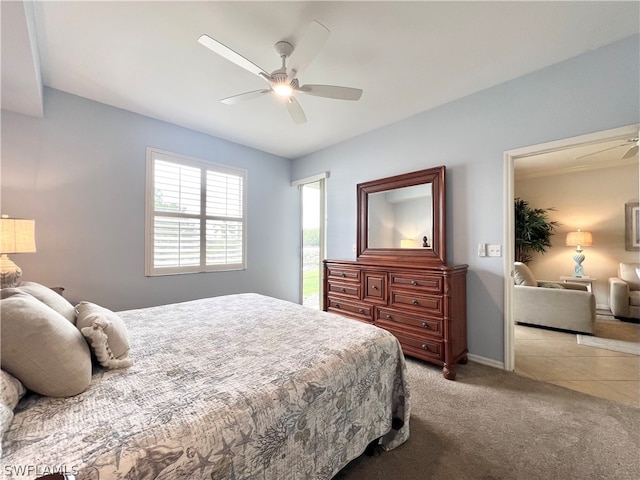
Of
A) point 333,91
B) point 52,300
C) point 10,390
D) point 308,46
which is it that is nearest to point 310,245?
point 333,91

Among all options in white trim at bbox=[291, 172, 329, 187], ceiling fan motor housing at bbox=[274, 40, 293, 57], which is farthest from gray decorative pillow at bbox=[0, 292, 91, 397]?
white trim at bbox=[291, 172, 329, 187]

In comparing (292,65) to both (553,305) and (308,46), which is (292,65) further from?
(553,305)

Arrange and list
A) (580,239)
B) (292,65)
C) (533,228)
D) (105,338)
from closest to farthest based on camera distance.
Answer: (105,338) → (292,65) → (580,239) → (533,228)

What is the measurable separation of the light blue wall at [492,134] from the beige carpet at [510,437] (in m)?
0.64

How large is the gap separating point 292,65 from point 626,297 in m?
5.57

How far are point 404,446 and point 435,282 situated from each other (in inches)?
53.4

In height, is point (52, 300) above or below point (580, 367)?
above

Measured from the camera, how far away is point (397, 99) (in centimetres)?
285

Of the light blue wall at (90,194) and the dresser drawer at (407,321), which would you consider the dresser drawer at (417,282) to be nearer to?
the dresser drawer at (407,321)

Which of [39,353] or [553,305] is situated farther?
[553,305]

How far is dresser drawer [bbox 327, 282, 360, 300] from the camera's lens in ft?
10.3

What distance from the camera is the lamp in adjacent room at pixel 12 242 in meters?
2.00

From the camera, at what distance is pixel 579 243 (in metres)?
4.64

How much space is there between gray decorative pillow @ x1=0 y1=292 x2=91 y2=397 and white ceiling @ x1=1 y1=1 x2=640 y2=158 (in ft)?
5.66
